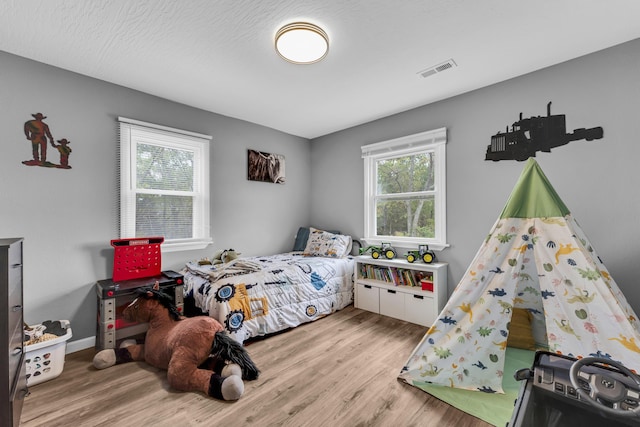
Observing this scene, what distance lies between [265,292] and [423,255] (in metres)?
1.77

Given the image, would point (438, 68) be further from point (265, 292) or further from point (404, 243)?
point (265, 292)

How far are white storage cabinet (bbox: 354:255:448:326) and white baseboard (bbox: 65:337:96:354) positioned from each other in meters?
2.74

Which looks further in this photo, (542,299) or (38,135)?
(38,135)

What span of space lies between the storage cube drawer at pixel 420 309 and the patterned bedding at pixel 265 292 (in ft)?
2.63

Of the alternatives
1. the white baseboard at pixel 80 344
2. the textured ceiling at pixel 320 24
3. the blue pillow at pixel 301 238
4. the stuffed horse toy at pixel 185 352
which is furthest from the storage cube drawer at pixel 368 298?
the white baseboard at pixel 80 344

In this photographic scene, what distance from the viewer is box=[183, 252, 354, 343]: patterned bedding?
→ 238 cm

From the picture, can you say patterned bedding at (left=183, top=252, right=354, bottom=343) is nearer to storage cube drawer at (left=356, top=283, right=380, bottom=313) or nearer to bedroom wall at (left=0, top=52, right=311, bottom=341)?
storage cube drawer at (left=356, top=283, right=380, bottom=313)

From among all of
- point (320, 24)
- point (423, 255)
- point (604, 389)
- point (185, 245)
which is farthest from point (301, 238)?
point (604, 389)

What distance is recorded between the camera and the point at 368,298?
334 centimetres

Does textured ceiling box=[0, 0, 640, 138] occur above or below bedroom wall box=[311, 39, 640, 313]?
above

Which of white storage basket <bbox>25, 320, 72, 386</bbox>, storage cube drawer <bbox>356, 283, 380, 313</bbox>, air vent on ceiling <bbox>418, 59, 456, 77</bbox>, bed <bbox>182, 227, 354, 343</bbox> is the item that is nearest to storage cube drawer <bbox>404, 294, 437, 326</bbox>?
storage cube drawer <bbox>356, 283, 380, 313</bbox>

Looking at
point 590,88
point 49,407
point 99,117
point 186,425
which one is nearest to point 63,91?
point 99,117

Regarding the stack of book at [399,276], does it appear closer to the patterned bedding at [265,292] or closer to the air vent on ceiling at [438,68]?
the patterned bedding at [265,292]

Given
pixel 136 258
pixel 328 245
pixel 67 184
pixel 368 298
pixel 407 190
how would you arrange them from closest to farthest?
pixel 67 184 → pixel 136 258 → pixel 368 298 → pixel 407 190 → pixel 328 245
